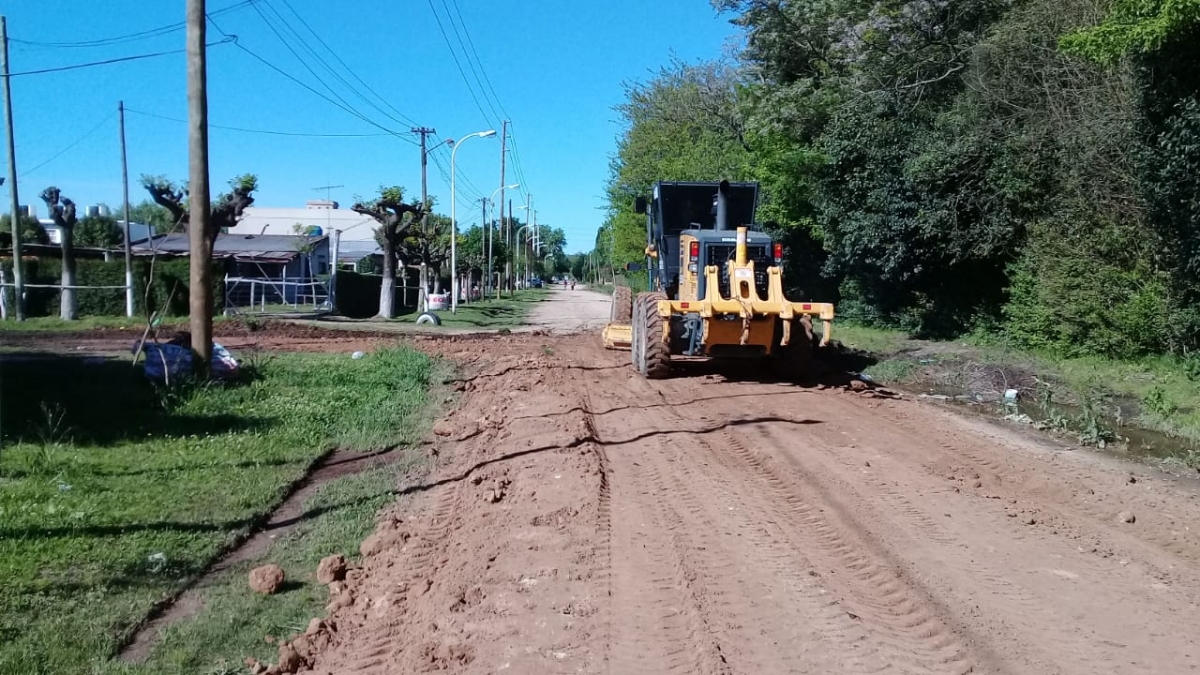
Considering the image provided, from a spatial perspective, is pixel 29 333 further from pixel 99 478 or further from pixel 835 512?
pixel 835 512

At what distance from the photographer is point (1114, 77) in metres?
16.7

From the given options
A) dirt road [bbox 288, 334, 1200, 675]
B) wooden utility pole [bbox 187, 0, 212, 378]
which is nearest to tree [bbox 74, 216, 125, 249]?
wooden utility pole [bbox 187, 0, 212, 378]

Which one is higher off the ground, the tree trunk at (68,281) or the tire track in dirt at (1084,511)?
the tree trunk at (68,281)

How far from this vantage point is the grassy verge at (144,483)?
5.45m

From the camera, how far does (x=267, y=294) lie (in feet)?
140

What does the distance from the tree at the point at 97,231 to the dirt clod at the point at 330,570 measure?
63300 mm

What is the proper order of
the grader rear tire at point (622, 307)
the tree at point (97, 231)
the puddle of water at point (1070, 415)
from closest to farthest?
the puddle of water at point (1070, 415) → the grader rear tire at point (622, 307) → the tree at point (97, 231)

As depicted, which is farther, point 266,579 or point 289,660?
point 266,579

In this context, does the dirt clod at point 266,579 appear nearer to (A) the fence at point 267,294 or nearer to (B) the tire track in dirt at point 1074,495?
(B) the tire track in dirt at point 1074,495

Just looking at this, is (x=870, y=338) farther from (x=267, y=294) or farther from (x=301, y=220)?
(x=301, y=220)

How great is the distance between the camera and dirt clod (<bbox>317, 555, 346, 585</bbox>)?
6.18m

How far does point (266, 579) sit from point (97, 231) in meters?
69.6

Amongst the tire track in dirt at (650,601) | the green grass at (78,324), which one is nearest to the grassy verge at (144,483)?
the tire track in dirt at (650,601)

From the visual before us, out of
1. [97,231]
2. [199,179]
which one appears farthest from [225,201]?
[97,231]
